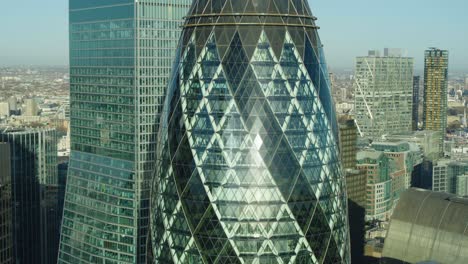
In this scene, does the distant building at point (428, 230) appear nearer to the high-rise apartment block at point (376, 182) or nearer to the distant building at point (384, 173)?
the distant building at point (384, 173)

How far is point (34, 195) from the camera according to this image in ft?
254

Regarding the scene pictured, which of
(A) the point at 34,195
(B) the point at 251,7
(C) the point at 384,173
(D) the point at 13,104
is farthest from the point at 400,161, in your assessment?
(D) the point at 13,104

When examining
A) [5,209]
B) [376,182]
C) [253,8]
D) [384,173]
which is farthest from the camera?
[384,173]

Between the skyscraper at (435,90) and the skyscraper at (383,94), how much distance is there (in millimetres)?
4835

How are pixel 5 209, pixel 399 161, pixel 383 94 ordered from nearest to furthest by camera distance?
pixel 5 209 → pixel 399 161 → pixel 383 94

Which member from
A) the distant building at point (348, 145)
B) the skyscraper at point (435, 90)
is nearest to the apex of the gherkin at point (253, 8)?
the distant building at point (348, 145)

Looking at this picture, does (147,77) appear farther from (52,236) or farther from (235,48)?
(52,236)

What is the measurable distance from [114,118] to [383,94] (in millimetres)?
124656

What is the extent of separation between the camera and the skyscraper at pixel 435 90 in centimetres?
17138

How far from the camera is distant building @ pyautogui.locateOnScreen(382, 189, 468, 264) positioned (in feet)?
124

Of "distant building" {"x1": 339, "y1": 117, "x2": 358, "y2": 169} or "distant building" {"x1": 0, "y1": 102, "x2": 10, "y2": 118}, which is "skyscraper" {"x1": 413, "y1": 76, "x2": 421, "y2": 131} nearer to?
"distant building" {"x1": 339, "y1": 117, "x2": 358, "y2": 169}

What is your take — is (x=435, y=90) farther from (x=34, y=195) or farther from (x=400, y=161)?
(x=34, y=195)

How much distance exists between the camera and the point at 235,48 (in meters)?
29.5

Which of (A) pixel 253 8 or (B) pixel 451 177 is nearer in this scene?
(A) pixel 253 8
